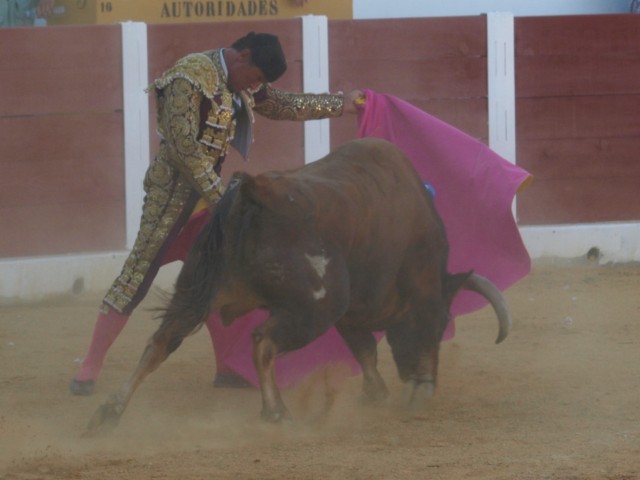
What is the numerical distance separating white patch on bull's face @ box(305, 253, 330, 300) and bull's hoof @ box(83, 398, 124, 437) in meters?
0.61

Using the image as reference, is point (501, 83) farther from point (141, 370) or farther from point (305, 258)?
point (141, 370)

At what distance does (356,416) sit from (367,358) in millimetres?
318

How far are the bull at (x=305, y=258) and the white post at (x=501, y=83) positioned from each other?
319 centimetres

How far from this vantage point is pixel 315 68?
7176 mm

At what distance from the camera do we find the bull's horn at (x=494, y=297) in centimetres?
448

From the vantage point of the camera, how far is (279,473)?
11.3 feet

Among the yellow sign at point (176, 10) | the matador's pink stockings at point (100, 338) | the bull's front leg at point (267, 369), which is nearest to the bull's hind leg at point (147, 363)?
the bull's front leg at point (267, 369)

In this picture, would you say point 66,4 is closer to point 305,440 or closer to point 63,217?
point 63,217

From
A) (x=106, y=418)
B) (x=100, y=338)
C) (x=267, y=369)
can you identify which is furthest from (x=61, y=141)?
(x=267, y=369)

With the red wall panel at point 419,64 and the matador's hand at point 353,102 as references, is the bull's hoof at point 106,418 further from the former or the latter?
the red wall panel at point 419,64

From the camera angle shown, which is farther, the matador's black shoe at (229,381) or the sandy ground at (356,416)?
the matador's black shoe at (229,381)

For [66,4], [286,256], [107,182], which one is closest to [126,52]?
[107,182]

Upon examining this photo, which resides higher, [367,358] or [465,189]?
[465,189]

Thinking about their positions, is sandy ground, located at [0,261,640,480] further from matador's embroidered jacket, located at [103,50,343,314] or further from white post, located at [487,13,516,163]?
white post, located at [487,13,516,163]
